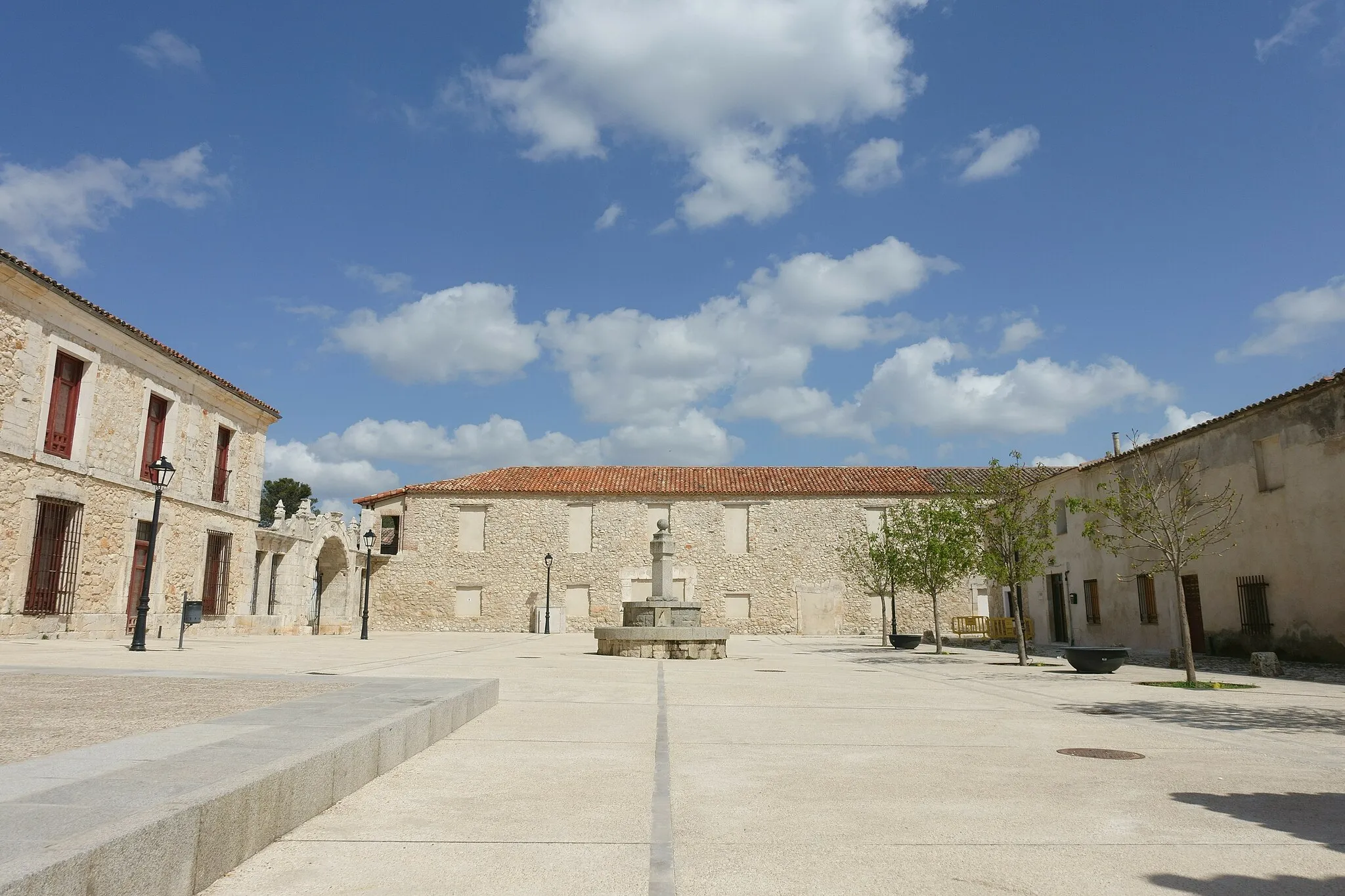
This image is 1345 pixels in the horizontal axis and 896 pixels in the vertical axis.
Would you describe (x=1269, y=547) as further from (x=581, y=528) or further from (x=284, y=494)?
(x=284, y=494)

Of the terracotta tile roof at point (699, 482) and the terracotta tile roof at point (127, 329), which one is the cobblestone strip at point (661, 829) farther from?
the terracotta tile roof at point (699, 482)

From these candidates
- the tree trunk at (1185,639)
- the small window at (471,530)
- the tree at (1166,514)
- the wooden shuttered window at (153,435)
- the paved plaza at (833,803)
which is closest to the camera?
the paved plaza at (833,803)

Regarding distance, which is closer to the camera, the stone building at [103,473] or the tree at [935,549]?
the stone building at [103,473]

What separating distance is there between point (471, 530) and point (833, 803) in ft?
110

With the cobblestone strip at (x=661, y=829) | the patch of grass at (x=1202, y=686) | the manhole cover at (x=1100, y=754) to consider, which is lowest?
the patch of grass at (x=1202, y=686)

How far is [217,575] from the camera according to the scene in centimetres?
2244

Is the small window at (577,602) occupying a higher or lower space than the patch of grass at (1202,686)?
higher

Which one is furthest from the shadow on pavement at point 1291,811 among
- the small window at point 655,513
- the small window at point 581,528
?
the small window at point 581,528

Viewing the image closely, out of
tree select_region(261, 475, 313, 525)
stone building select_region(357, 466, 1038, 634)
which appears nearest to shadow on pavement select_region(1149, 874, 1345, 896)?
stone building select_region(357, 466, 1038, 634)

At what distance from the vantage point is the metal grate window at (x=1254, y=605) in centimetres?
1784

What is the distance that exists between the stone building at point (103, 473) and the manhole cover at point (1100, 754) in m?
16.6

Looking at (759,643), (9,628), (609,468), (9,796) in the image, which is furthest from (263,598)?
(9,796)

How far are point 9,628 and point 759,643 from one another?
18.8 meters

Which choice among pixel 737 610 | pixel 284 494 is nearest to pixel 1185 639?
pixel 737 610
